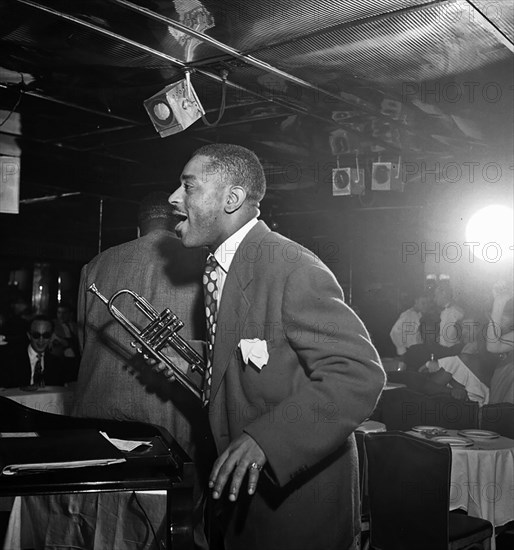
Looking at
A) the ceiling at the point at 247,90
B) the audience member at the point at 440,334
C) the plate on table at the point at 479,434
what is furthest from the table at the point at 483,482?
the audience member at the point at 440,334

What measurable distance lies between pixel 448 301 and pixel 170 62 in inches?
194

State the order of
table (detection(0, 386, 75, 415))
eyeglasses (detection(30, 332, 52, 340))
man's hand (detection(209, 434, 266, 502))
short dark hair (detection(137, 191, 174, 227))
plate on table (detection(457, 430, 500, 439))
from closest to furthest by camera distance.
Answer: man's hand (detection(209, 434, 266, 502))
short dark hair (detection(137, 191, 174, 227))
plate on table (detection(457, 430, 500, 439))
table (detection(0, 386, 75, 415))
eyeglasses (detection(30, 332, 52, 340))

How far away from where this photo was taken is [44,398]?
15.9 feet

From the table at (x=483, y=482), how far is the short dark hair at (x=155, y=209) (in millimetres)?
2212

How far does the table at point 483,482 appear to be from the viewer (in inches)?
153

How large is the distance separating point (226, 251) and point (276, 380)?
1.53ft

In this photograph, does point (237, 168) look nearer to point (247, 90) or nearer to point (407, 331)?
point (247, 90)

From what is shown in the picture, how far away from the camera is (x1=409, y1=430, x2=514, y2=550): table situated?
12.7ft

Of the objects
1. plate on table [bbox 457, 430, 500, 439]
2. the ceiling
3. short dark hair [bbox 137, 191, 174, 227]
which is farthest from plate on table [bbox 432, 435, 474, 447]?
the ceiling

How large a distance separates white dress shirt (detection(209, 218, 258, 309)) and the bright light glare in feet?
19.5

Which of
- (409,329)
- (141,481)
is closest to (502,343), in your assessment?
(409,329)

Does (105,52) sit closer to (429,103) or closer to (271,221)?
(429,103)

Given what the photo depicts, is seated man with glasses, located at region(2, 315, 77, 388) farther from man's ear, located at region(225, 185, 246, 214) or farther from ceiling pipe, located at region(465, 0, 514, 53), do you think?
ceiling pipe, located at region(465, 0, 514, 53)

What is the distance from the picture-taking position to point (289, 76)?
449cm
